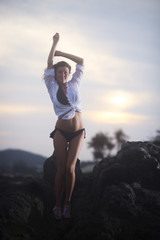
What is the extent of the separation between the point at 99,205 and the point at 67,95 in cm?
243

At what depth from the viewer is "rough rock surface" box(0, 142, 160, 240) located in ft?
14.2

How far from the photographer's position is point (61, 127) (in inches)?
214

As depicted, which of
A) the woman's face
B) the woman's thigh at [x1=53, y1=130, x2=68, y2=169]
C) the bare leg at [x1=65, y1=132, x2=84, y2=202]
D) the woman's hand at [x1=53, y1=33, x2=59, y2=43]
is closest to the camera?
the bare leg at [x1=65, y1=132, x2=84, y2=202]

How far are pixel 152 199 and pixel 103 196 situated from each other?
108cm

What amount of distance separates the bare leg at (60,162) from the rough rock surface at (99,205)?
442 millimetres

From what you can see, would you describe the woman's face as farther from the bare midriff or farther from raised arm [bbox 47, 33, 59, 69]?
the bare midriff

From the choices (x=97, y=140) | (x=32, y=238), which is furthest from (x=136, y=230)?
(x=97, y=140)

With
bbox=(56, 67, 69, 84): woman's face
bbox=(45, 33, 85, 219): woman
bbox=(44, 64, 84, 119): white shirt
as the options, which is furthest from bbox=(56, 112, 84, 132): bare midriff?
bbox=(56, 67, 69, 84): woman's face

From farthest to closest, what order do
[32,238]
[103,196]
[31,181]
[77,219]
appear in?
1. [31,181]
2. [103,196]
3. [77,219]
4. [32,238]

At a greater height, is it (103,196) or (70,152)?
(70,152)

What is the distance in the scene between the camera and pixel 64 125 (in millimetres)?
5406

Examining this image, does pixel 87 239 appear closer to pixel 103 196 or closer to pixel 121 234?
pixel 121 234

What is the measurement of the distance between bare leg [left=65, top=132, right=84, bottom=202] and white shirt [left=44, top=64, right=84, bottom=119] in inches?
21.4

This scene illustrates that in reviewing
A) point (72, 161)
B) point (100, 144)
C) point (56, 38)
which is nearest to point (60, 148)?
point (72, 161)
